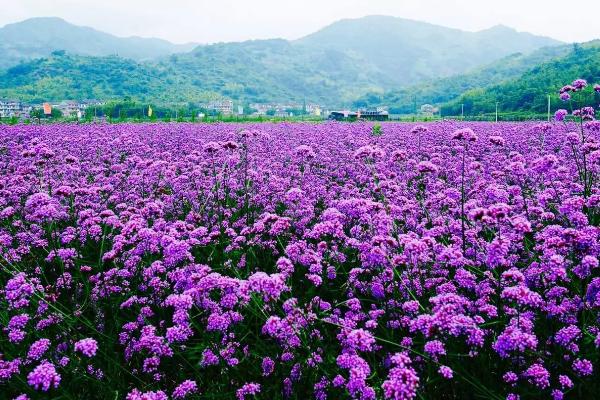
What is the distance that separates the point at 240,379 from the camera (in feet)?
10.9

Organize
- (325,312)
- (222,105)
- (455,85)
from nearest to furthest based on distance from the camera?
1. (325,312)
2. (222,105)
3. (455,85)

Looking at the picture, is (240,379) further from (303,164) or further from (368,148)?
(303,164)

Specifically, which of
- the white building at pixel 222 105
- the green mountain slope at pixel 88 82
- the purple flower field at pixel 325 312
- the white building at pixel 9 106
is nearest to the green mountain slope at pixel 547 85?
the purple flower field at pixel 325 312

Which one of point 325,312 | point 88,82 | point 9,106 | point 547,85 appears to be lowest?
point 325,312

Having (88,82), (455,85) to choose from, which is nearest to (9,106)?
(88,82)

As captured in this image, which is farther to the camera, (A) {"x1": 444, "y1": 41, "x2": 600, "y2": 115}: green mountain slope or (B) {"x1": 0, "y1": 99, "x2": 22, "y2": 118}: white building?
(B) {"x1": 0, "y1": 99, "x2": 22, "y2": 118}: white building

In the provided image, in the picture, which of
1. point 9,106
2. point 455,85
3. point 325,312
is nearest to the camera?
point 325,312

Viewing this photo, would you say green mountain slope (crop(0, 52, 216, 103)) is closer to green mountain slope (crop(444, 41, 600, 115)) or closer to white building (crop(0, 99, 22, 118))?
white building (crop(0, 99, 22, 118))

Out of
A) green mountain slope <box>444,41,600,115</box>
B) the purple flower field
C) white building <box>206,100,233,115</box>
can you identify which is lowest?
the purple flower field

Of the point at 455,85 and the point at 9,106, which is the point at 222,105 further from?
the point at 455,85

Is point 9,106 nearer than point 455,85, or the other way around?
point 9,106

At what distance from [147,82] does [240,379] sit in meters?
192

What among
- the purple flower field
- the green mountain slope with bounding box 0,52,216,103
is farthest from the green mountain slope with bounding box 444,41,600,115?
the green mountain slope with bounding box 0,52,216,103

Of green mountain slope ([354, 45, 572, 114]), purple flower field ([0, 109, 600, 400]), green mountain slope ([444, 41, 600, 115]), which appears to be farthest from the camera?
green mountain slope ([354, 45, 572, 114])
